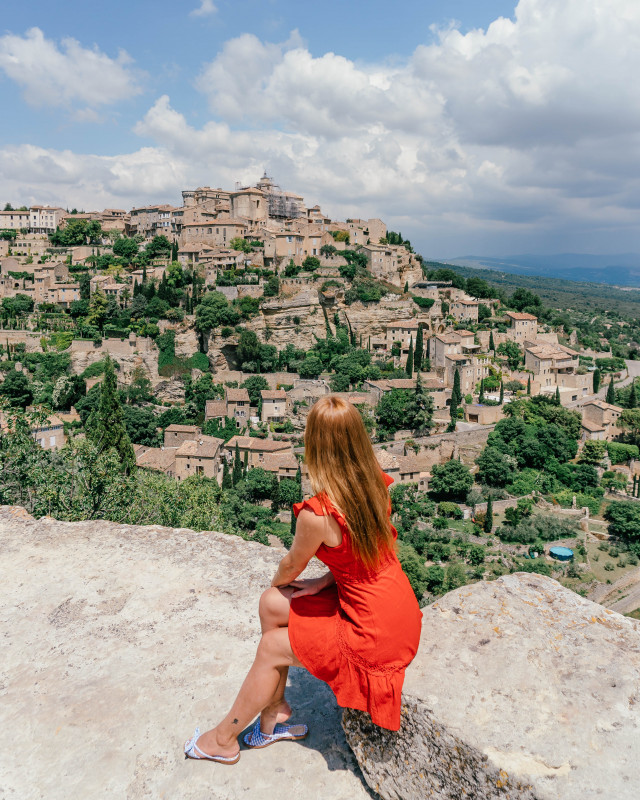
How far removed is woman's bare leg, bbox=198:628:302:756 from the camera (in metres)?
2.76

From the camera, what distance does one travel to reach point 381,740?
103 inches

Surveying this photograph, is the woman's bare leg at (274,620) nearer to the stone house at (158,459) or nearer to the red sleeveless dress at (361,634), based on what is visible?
the red sleeveless dress at (361,634)

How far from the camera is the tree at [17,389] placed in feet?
115

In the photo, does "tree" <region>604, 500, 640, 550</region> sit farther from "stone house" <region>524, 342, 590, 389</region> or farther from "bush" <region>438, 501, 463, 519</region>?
"stone house" <region>524, 342, 590, 389</region>

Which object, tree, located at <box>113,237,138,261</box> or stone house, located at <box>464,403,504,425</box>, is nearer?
stone house, located at <box>464,403,504,425</box>

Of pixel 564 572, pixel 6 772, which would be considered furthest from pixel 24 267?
pixel 6 772

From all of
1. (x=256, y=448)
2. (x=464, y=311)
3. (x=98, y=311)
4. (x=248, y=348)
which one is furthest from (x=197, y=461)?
(x=464, y=311)

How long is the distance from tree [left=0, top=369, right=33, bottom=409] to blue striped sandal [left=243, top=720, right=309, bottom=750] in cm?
3689

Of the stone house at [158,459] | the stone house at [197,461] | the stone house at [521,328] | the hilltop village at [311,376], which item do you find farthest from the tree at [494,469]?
the stone house at [521,328]

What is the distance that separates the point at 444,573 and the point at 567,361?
83.9ft

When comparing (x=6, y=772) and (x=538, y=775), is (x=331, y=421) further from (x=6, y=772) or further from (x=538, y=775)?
(x=6, y=772)

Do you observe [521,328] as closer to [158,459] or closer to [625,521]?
[625,521]

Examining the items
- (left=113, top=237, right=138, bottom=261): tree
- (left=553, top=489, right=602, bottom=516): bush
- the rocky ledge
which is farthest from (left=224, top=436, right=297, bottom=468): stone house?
(left=113, top=237, right=138, bottom=261): tree

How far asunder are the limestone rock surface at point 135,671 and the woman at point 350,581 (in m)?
0.64
